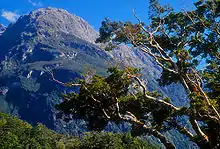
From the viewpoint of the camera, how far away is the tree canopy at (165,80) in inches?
711

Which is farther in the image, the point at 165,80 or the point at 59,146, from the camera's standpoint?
the point at 59,146

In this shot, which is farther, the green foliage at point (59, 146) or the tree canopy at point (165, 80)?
the green foliage at point (59, 146)

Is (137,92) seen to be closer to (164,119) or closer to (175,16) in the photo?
(164,119)

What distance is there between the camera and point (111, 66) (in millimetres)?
19234

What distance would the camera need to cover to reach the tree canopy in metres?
18.1

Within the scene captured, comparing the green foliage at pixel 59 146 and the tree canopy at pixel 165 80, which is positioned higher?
the green foliage at pixel 59 146

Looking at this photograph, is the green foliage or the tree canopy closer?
the tree canopy

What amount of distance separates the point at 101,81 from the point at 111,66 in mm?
1142

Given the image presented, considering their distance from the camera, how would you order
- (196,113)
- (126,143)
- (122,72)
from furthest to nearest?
1. (126,143)
2. (122,72)
3. (196,113)

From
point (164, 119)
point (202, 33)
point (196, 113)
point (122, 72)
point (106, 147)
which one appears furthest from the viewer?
point (106, 147)

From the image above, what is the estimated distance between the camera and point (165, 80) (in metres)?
24.4

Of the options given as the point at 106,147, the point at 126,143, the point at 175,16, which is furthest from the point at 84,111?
the point at 126,143

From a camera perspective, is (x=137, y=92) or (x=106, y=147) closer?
(x=137, y=92)

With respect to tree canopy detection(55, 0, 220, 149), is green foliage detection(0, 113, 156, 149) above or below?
above
